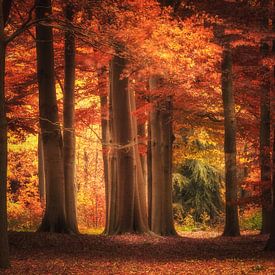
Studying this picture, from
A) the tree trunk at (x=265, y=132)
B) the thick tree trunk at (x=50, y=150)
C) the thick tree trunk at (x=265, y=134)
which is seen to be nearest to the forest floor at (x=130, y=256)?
the thick tree trunk at (x=50, y=150)

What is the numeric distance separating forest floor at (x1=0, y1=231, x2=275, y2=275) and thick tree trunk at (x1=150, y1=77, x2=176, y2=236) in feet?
10.2

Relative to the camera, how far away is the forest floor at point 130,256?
407 inches

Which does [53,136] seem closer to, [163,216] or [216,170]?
[163,216]

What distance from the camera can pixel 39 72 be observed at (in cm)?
1622

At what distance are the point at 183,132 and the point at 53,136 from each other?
13447 millimetres

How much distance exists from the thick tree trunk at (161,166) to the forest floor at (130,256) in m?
3.09

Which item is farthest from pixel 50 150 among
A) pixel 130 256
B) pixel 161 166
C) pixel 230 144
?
pixel 230 144

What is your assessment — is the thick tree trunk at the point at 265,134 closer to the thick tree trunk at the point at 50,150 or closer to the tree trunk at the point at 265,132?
the tree trunk at the point at 265,132

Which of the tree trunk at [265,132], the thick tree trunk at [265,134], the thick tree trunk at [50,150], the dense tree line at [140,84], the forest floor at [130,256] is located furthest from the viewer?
the thick tree trunk at [265,134]

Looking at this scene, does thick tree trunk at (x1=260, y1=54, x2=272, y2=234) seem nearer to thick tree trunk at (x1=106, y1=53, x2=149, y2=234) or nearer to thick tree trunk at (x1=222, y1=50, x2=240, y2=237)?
thick tree trunk at (x1=222, y1=50, x2=240, y2=237)

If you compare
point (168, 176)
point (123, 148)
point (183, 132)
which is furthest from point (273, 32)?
point (183, 132)

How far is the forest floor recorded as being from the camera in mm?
10336

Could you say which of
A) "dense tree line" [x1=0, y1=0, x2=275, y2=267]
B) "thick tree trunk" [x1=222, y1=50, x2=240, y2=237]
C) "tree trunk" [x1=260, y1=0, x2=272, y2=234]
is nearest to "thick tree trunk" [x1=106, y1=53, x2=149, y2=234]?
"dense tree line" [x1=0, y1=0, x2=275, y2=267]

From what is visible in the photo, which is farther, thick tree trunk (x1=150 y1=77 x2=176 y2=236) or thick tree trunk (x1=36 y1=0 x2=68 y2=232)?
thick tree trunk (x1=150 y1=77 x2=176 y2=236)
